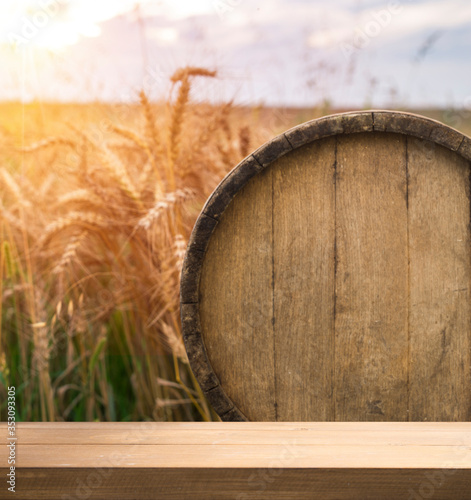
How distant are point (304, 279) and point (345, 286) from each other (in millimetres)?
91

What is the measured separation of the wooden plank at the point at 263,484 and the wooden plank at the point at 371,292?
0.29 meters

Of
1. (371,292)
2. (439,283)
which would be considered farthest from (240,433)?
(439,283)

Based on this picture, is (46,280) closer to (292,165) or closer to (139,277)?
(139,277)

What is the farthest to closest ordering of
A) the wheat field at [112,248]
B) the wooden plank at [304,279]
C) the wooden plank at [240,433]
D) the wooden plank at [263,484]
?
the wheat field at [112,248]
the wooden plank at [304,279]
the wooden plank at [240,433]
the wooden plank at [263,484]

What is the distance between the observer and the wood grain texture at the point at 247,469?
75 cm

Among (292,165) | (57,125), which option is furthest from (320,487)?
(57,125)

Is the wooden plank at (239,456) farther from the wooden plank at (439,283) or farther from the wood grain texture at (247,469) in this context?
the wooden plank at (439,283)

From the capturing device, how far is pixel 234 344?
1.02 m

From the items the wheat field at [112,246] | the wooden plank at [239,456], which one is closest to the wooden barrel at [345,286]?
the wooden plank at [239,456]

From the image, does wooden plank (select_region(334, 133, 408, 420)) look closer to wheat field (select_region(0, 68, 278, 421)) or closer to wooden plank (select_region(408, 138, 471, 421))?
wooden plank (select_region(408, 138, 471, 421))

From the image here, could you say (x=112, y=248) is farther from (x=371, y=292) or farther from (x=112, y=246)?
(x=371, y=292)

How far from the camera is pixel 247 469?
29.5 inches

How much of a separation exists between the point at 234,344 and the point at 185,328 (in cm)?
12

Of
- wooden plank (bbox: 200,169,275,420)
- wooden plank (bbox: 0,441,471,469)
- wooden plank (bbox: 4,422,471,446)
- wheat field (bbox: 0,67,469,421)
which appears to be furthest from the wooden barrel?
wheat field (bbox: 0,67,469,421)
